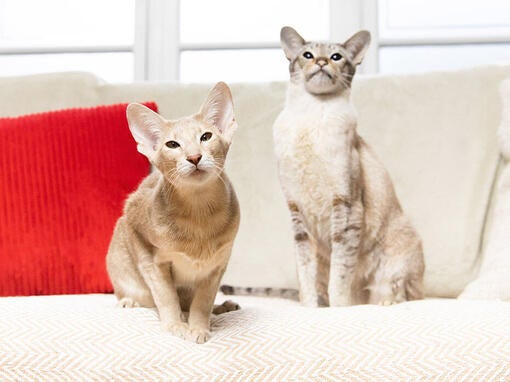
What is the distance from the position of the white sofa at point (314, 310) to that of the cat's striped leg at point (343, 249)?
113mm

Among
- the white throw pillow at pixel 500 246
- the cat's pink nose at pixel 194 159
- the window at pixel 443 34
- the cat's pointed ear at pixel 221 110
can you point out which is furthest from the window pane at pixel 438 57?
the cat's pink nose at pixel 194 159

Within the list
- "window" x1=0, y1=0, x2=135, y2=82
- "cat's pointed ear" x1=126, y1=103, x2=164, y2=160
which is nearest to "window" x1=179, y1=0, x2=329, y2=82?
"window" x1=0, y1=0, x2=135, y2=82

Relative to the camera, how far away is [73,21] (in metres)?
2.60

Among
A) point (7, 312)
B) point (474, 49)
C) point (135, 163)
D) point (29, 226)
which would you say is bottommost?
point (7, 312)

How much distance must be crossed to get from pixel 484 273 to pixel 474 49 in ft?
4.04

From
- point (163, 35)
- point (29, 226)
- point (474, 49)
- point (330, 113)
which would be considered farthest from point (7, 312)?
point (474, 49)

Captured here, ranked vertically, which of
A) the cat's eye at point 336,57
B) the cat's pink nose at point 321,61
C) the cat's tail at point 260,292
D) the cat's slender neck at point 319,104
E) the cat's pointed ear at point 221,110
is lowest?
the cat's tail at point 260,292

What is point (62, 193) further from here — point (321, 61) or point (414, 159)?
point (414, 159)

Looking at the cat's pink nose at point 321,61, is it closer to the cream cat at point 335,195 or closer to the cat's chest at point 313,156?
the cream cat at point 335,195

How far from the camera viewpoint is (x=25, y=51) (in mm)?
2576

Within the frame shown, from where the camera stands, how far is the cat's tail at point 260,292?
158 cm

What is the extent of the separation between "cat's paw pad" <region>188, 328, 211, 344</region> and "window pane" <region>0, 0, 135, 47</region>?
6.10ft

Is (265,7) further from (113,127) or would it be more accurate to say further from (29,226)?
(29,226)

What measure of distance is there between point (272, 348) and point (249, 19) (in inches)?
73.4
